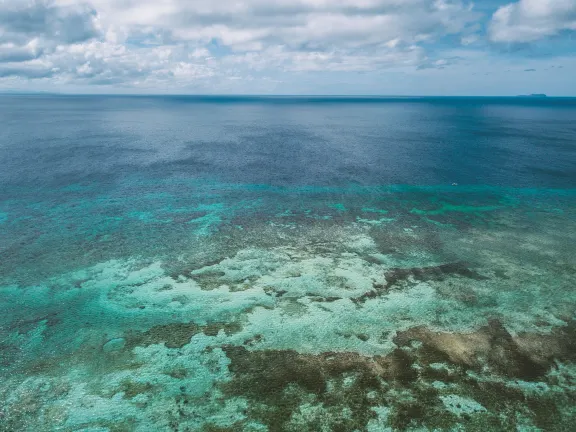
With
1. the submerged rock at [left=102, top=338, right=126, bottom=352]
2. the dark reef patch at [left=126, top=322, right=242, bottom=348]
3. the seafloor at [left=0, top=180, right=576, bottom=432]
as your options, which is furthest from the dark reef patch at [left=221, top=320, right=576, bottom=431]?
the submerged rock at [left=102, top=338, right=126, bottom=352]

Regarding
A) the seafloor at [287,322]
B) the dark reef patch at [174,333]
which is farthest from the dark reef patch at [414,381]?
the dark reef patch at [174,333]

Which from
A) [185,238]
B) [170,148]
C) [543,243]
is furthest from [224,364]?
[170,148]

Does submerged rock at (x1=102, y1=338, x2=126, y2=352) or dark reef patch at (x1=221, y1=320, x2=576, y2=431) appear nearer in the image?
dark reef patch at (x1=221, y1=320, x2=576, y2=431)

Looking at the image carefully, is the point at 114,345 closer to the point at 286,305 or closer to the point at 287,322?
the point at 287,322

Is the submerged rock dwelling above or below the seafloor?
below

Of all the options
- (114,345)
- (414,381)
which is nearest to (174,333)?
(114,345)

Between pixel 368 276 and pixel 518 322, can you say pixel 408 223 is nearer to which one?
pixel 368 276

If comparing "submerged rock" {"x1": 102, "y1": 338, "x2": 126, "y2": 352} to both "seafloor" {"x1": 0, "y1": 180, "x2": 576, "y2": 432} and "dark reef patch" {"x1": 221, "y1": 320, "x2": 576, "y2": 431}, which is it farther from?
"dark reef patch" {"x1": 221, "y1": 320, "x2": 576, "y2": 431}
